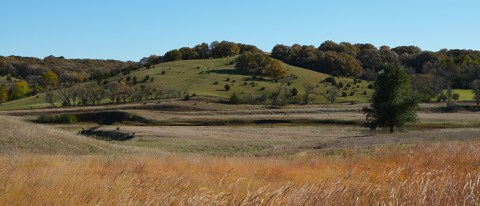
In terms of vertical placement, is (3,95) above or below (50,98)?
above

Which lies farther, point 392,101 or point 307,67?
point 307,67

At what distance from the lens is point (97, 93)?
359ft

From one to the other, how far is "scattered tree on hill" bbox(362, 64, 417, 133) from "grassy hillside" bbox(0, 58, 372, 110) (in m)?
49.3

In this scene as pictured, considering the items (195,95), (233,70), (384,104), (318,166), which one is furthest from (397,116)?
(233,70)

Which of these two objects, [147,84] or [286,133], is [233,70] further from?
[286,133]

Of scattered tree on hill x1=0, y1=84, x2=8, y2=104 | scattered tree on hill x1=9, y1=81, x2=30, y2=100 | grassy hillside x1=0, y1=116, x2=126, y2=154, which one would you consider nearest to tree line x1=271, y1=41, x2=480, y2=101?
scattered tree on hill x1=9, y1=81, x2=30, y2=100

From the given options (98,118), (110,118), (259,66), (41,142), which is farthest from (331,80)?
(41,142)

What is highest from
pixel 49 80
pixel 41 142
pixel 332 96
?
pixel 49 80

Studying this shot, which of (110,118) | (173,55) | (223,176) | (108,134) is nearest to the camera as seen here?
(223,176)

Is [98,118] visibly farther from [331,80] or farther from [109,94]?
[331,80]

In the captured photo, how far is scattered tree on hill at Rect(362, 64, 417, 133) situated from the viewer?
2320 inches

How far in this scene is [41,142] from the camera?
97.8ft

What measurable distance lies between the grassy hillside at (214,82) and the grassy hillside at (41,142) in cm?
7436

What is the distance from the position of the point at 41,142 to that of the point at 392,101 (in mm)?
41033
